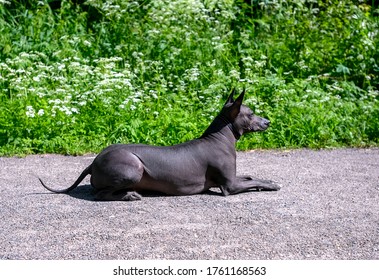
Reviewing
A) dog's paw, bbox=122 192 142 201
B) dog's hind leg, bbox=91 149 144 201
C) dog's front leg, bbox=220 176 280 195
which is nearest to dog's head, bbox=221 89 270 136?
dog's front leg, bbox=220 176 280 195

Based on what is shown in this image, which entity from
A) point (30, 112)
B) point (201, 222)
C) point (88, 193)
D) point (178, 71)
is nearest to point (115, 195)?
point (88, 193)

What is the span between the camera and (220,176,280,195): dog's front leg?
8.09 meters

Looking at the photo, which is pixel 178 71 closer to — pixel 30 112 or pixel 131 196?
pixel 30 112

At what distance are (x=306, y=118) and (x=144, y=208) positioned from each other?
4549mm

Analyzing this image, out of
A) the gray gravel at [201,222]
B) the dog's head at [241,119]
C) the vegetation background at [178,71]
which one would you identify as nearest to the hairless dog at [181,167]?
the dog's head at [241,119]

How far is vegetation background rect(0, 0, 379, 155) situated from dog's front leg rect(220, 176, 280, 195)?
2.57m

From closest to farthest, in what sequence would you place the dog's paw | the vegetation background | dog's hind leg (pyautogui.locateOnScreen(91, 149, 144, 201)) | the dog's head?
dog's hind leg (pyautogui.locateOnScreen(91, 149, 144, 201))
the dog's paw
the dog's head
the vegetation background

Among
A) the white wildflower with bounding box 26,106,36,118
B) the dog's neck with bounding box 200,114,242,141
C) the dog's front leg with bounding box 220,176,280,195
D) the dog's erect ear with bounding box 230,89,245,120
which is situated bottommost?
the white wildflower with bounding box 26,106,36,118

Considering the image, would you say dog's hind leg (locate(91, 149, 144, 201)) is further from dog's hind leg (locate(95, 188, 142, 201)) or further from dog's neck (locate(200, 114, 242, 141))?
dog's neck (locate(200, 114, 242, 141))

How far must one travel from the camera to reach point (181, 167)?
796 cm

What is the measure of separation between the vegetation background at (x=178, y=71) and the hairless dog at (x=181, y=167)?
2469mm

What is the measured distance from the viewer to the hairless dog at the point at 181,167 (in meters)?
7.74

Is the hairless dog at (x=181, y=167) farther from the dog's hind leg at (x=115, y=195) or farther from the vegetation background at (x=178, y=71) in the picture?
the vegetation background at (x=178, y=71)

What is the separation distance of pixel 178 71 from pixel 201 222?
6.06 metres
